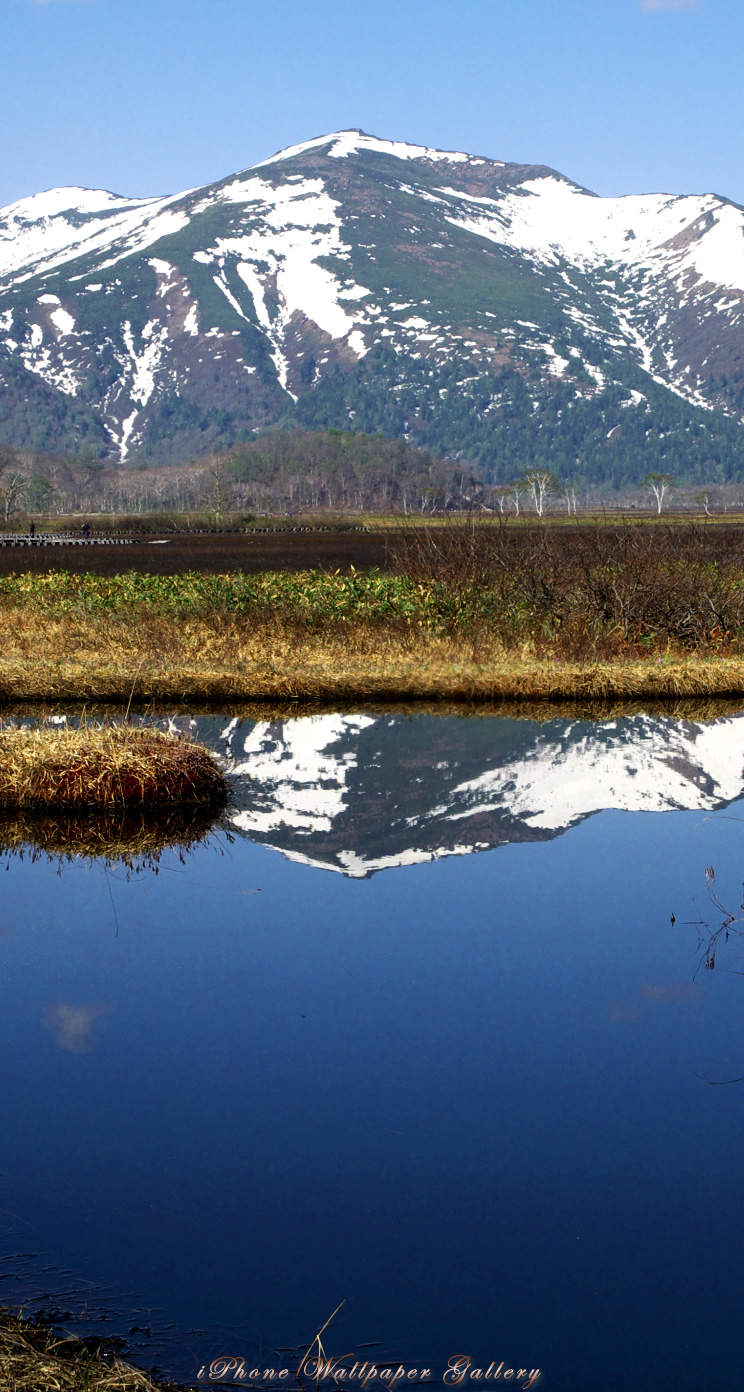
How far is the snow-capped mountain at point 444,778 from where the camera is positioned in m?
19.0

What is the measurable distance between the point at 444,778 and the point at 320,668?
997 cm

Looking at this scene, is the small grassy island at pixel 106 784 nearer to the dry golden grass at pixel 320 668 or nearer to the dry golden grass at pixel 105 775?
the dry golden grass at pixel 105 775

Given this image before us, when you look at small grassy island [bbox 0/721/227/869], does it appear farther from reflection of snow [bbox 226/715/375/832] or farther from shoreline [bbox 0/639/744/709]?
shoreline [bbox 0/639/744/709]

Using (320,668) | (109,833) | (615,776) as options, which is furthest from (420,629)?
(109,833)

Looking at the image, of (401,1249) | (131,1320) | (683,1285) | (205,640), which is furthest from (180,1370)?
(205,640)

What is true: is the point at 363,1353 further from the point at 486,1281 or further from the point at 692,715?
the point at 692,715

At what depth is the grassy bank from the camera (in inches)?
1196

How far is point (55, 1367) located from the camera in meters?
6.73

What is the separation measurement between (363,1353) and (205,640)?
28373 millimetres

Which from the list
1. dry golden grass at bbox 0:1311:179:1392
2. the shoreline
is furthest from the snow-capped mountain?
dry golden grass at bbox 0:1311:179:1392

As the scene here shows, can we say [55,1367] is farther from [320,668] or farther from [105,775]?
[320,668]

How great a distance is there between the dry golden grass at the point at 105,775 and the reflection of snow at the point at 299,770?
1.02 meters

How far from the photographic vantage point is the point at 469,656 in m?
32.8

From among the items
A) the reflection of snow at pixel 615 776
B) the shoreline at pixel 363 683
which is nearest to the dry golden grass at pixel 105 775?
the reflection of snow at pixel 615 776
